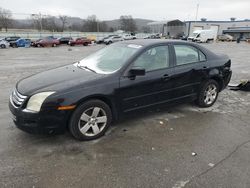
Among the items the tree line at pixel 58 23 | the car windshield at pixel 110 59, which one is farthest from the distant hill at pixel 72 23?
the car windshield at pixel 110 59

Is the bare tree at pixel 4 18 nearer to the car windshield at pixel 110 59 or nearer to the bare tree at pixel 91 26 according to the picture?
the bare tree at pixel 91 26

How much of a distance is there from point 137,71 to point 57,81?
1.28 metres

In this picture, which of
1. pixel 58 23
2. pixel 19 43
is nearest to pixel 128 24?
pixel 58 23

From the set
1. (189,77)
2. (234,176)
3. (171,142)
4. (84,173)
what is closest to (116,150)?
(84,173)

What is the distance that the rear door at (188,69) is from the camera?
4.12m

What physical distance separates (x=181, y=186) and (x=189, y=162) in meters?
0.52

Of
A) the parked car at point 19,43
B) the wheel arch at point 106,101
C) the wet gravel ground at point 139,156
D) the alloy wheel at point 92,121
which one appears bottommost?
the parked car at point 19,43

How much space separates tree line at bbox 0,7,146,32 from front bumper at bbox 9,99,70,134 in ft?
216

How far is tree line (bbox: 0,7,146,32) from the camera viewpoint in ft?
220

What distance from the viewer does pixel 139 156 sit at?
9.86ft

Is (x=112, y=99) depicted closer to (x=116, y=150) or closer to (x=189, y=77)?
(x=116, y=150)

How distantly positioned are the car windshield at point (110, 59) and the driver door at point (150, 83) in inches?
9.0

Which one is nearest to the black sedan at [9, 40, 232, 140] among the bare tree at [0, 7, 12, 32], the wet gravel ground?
the wet gravel ground

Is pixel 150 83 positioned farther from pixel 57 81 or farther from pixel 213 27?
pixel 213 27
